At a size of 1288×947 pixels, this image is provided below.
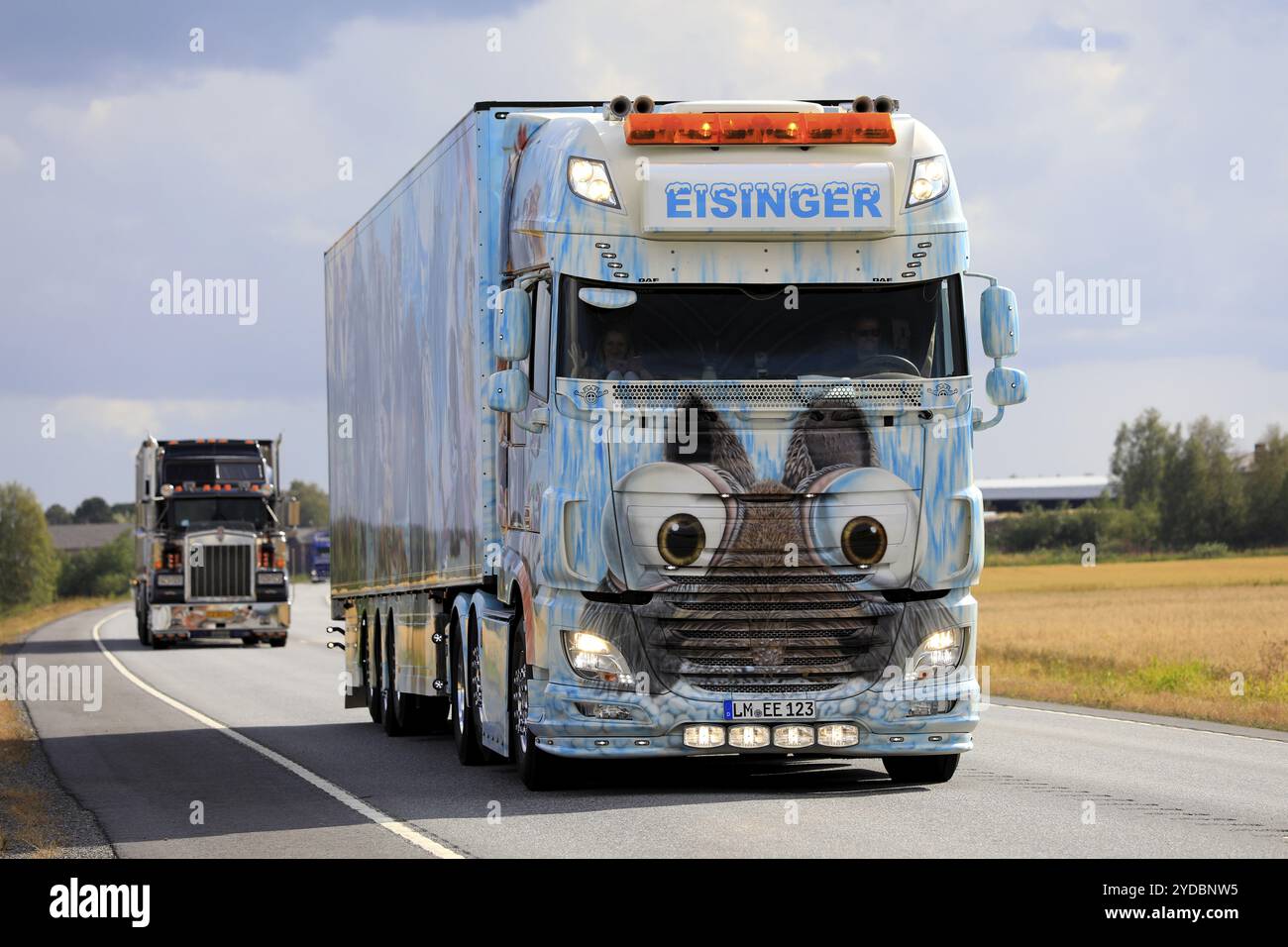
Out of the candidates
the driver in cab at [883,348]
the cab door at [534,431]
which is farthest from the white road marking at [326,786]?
the driver in cab at [883,348]

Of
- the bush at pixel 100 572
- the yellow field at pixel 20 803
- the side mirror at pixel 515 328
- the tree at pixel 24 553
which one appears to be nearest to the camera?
the yellow field at pixel 20 803

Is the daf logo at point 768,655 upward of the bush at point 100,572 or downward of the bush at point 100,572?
upward

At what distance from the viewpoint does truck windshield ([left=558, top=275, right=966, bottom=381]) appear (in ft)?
42.1

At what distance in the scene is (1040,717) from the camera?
20.7 m

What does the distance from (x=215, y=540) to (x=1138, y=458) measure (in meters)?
121

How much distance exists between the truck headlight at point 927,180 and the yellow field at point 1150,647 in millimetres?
8018

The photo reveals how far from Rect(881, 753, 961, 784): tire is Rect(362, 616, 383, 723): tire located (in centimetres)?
756

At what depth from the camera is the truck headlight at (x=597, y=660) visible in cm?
1273

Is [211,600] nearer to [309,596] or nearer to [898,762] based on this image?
[898,762]

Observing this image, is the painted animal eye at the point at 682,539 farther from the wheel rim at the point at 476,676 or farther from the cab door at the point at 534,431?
the wheel rim at the point at 476,676

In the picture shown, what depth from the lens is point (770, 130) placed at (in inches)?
521

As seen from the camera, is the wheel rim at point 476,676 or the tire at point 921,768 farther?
the wheel rim at point 476,676

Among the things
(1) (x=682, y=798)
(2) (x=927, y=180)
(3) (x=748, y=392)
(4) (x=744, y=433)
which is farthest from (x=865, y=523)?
(2) (x=927, y=180)
